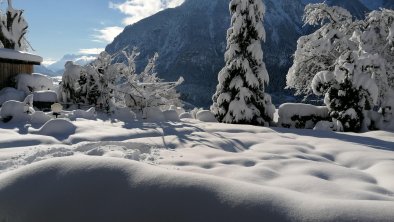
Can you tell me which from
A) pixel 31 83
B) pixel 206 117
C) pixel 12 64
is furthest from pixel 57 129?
pixel 12 64

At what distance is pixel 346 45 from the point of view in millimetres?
19266

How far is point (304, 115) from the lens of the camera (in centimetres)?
1571

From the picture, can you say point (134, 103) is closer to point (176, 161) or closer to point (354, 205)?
point (176, 161)

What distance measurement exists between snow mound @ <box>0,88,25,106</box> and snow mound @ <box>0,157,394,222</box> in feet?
49.0

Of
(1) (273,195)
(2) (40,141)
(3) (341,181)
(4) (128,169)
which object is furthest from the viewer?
(2) (40,141)

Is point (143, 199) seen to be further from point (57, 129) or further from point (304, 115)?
point (304, 115)

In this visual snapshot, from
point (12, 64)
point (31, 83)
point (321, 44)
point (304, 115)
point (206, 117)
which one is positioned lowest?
point (206, 117)

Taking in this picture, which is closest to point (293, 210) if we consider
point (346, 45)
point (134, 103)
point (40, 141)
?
point (40, 141)

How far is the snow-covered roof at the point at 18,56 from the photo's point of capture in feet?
56.8

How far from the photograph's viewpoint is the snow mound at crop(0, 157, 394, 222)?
8.39 ft

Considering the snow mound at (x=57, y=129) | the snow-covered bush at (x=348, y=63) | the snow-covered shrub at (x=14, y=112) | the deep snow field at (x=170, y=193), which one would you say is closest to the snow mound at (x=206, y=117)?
the snow-covered bush at (x=348, y=63)

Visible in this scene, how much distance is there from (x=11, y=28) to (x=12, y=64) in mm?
3792

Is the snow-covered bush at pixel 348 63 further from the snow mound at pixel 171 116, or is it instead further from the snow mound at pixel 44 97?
the snow mound at pixel 44 97

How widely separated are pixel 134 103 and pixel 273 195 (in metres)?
14.0
